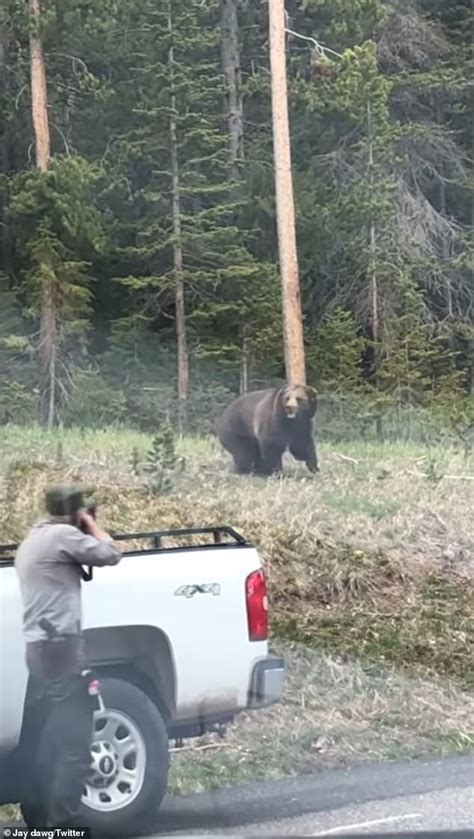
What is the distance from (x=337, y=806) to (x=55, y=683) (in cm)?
141

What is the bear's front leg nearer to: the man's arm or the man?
the man's arm

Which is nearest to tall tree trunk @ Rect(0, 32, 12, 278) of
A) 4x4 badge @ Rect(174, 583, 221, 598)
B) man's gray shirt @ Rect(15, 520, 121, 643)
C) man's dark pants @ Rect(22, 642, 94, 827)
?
man's gray shirt @ Rect(15, 520, 121, 643)

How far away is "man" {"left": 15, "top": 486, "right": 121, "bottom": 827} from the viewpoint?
464 centimetres

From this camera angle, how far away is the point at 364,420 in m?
7.18

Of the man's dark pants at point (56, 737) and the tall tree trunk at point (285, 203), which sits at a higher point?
the tall tree trunk at point (285, 203)

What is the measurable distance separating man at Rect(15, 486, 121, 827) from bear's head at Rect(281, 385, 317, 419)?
2.50 metres

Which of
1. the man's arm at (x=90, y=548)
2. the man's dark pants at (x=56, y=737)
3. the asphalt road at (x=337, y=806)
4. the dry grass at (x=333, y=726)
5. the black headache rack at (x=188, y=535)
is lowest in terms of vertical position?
the asphalt road at (x=337, y=806)

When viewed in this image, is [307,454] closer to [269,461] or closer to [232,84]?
[269,461]

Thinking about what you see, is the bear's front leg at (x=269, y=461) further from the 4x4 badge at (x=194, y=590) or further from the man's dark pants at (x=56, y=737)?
the man's dark pants at (x=56, y=737)

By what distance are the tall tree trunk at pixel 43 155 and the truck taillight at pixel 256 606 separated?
1.74 m

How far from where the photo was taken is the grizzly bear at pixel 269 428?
680cm

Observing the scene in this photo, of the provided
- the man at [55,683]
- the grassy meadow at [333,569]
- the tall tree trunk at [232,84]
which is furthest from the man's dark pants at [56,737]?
the tall tree trunk at [232,84]

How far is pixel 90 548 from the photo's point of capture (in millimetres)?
4770

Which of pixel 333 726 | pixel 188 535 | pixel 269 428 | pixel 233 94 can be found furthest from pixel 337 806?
pixel 233 94
